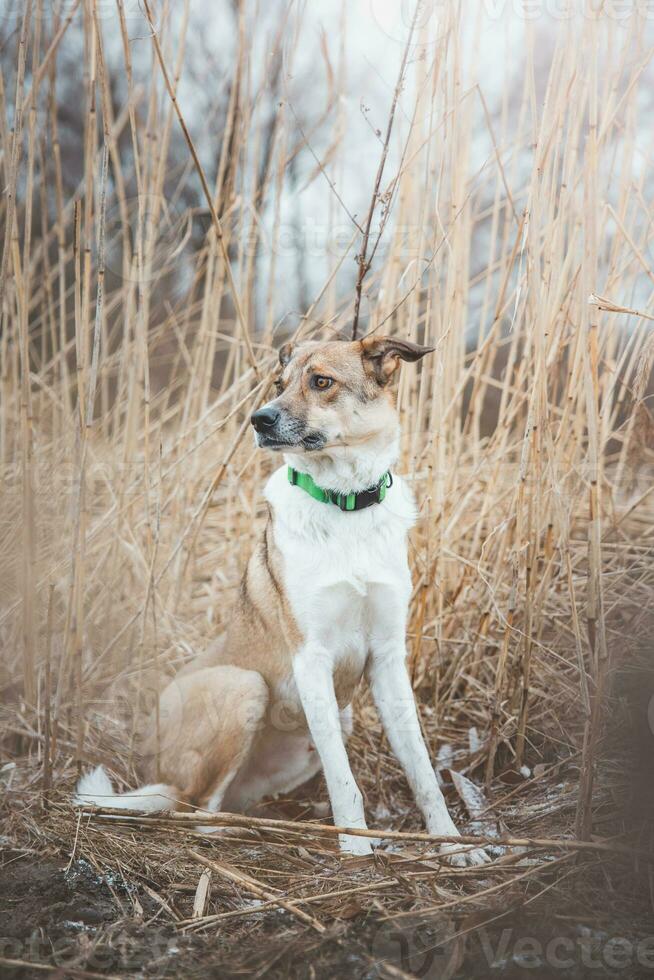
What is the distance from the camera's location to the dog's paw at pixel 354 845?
2.47m

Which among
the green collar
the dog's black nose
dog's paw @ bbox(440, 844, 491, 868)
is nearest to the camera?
dog's paw @ bbox(440, 844, 491, 868)

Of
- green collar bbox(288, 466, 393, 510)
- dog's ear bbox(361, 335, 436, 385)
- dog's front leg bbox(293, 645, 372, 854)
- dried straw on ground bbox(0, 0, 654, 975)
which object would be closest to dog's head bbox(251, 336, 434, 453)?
dog's ear bbox(361, 335, 436, 385)

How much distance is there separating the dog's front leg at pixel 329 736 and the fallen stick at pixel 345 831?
0.26 feet

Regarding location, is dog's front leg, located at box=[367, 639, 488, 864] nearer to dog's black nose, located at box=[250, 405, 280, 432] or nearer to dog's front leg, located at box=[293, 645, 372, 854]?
dog's front leg, located at box=[293, 645, 372, 854]

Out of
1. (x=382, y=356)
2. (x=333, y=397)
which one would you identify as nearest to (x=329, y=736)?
(x=333, y=397)

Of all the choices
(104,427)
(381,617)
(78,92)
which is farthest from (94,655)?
(78,92)

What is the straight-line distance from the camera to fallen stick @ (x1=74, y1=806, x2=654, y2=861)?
2.07 meters

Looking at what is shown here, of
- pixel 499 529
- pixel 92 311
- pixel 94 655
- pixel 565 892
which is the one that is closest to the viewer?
pixel 565 892

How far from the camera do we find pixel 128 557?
3562mm

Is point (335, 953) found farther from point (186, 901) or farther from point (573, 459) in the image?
point (573, 459)

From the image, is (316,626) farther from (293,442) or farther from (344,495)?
(293,442)

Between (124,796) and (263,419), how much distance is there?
1.34 metres

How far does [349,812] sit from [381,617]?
64 cm

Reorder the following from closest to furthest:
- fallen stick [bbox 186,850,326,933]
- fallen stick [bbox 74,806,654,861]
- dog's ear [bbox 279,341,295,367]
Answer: fallen stick [bbox 186,850,326,933] < fallen stick [bbox 74,806,654,861] < dog's ear [bbox 279,341,295,367]
